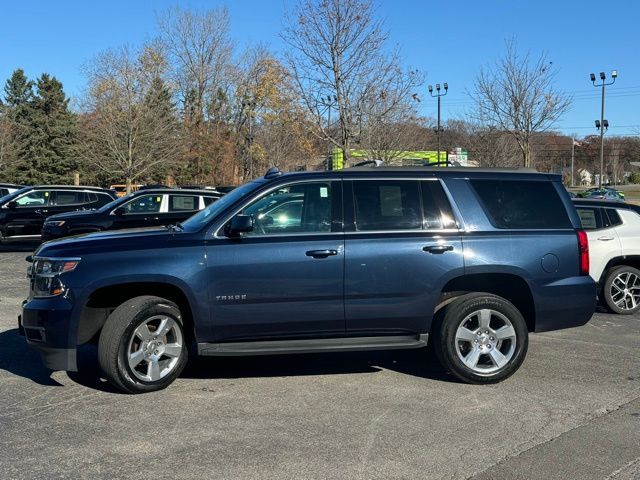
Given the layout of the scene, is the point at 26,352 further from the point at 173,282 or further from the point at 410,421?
the point at 410,421

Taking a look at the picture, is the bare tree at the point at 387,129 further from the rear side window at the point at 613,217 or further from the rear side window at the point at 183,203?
the rear side window at the point at 613,217

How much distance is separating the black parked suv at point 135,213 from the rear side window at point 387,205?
7.96 m

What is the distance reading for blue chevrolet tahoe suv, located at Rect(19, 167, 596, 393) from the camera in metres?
5.25

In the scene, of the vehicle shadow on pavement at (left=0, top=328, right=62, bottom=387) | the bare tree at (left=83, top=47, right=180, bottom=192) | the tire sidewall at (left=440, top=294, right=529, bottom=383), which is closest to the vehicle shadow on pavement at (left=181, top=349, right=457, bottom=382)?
the tire sidewall at (left=440, top=294, right=529, bottom=383)

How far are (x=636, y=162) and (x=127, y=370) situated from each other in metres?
110

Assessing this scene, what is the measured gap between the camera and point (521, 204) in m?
5.96

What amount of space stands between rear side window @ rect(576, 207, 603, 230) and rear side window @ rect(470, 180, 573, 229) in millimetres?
3531

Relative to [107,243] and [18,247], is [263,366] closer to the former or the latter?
[107,243]

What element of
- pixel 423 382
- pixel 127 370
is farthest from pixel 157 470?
pixel 423 382

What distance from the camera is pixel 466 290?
232 inches

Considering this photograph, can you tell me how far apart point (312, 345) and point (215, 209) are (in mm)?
1501

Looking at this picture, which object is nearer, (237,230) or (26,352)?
(237,230)

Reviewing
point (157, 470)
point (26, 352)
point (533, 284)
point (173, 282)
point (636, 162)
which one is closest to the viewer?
point (157, 470)

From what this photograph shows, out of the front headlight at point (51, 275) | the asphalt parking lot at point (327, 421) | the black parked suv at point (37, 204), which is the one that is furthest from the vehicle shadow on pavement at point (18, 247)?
the front headlight at point (51, 275)
